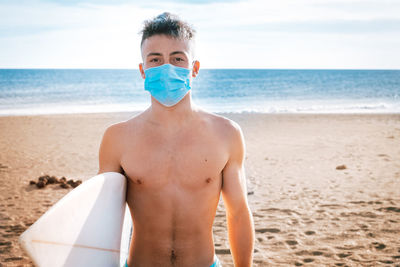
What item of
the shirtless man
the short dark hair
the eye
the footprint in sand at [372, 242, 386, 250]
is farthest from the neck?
the footprint in sand at [372, 242, 386, 250]

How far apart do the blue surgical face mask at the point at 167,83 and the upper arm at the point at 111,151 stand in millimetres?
373

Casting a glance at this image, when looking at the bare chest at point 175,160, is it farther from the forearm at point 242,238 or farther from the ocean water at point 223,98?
the ocean water at point 223,98

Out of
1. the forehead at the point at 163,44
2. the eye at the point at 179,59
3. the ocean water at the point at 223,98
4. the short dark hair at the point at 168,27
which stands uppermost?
the short dark hair at the point at 168,27

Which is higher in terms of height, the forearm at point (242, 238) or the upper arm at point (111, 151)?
the upper arm at point (111, 151)

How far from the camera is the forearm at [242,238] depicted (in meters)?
2.02

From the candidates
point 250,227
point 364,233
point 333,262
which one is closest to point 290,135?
point 364,233

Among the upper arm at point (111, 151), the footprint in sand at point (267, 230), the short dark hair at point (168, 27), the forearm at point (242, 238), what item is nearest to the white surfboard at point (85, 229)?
the upper arm at point (111, 151)

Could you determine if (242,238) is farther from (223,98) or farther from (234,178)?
(223,98)

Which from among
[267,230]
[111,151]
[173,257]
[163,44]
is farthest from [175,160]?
[267,230]

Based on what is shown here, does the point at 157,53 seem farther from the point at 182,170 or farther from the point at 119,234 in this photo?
the point at 119,234

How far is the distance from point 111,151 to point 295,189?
5875 millimetres

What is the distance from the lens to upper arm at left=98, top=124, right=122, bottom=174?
2.03m

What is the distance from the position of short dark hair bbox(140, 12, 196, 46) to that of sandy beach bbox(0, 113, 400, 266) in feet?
10.6

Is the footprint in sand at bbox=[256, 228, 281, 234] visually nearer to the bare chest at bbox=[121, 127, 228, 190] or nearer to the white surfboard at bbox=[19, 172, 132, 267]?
the white surfboard at bbox=[19, 172, 132, 267]
